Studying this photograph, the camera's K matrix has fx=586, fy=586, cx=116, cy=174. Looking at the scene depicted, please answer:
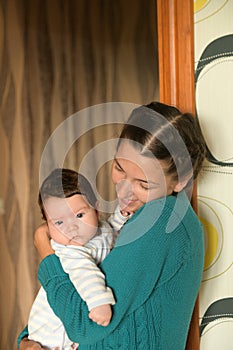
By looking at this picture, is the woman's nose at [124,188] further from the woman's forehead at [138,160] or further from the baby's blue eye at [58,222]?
the baby's blue eye at [58,222]

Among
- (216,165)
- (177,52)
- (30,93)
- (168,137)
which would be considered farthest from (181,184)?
(30,93)

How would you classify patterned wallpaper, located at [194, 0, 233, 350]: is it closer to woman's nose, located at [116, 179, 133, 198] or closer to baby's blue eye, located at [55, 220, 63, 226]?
woman's nose, located at [116, 179, 133, 198]

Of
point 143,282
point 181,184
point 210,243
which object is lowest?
point 210,243

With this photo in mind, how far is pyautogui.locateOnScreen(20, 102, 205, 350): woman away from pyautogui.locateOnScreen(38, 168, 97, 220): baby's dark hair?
0.07 m

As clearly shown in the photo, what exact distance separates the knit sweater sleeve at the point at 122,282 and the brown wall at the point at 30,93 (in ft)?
2.68

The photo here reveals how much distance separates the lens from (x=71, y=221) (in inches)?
49.2

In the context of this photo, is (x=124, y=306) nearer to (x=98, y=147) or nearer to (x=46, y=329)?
(x=46, y=329)

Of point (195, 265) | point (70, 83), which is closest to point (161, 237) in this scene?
point (195, 265)

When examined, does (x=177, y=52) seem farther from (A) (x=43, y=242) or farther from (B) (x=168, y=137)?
(A) (x=43, y=242)

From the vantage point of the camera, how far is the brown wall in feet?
6.56

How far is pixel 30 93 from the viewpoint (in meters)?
2.18

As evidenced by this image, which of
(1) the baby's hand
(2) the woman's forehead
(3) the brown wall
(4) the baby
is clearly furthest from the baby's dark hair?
(3) the brown wall

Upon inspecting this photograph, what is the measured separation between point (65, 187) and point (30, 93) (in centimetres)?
102

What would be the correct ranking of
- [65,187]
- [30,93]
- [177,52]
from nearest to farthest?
[65,187] → [177,52] → [30,93]
